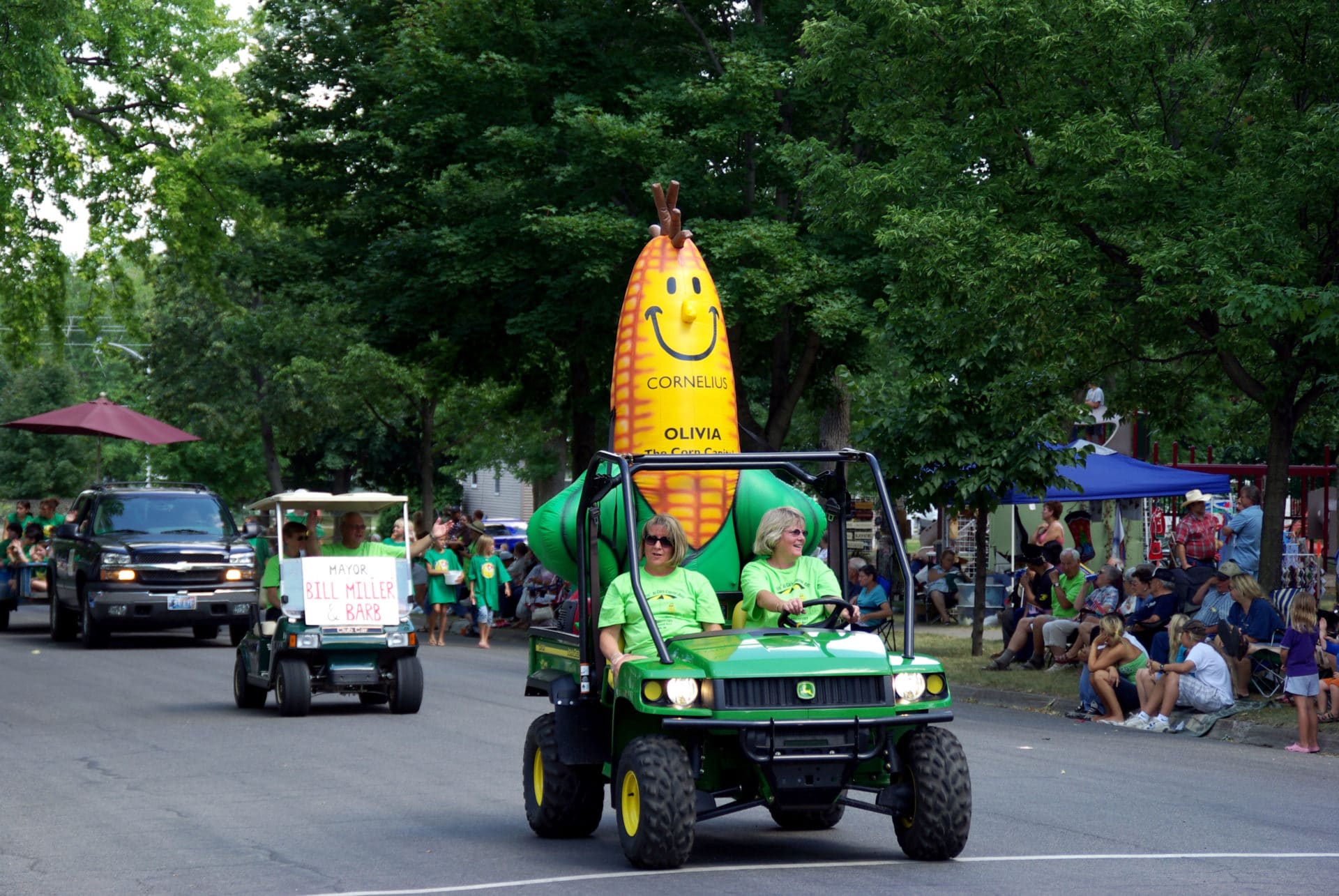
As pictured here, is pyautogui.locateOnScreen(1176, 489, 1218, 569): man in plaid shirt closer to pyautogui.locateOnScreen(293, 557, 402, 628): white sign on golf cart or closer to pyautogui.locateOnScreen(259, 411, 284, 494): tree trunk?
pyautogui.locateOnScreen(293, 557, 402, 628): white sign on golf cart

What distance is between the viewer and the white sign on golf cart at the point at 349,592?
50.9 feet

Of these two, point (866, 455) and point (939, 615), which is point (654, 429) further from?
point (939, 615)

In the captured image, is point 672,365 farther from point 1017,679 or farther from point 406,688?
point 1017,679

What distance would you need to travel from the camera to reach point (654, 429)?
11.7 m

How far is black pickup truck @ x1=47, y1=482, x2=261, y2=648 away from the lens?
2327 cm

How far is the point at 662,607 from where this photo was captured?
8.55m

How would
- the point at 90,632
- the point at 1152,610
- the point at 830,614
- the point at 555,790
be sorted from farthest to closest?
the point at 90,632
the point at 1152,610
the point at 830,614
the point at 555,790

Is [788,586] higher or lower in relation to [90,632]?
higher

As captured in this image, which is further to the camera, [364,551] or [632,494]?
[364,551]

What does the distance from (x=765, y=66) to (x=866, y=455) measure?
1763 cm

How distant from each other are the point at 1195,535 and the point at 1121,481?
10.2 ft

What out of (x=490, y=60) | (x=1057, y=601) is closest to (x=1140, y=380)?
Result: (x=1057, y=601)

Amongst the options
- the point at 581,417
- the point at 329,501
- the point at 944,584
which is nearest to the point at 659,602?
the point at 329,501

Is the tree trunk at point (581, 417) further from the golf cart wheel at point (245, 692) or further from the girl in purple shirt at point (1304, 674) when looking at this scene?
the girl in purple shirt at point (1304, 674)
